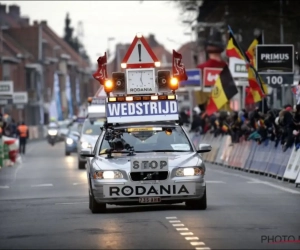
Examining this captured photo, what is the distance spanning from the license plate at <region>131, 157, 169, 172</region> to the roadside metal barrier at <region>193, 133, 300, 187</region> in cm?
862

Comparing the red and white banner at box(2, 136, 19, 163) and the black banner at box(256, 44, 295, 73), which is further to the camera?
the red and white banner at box(2, 136, 19, 163)

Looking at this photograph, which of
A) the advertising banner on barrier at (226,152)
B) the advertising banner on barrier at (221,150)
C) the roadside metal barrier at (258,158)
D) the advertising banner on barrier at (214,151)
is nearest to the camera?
the roadside metal barrier at (258,158)

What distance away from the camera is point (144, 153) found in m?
19.1

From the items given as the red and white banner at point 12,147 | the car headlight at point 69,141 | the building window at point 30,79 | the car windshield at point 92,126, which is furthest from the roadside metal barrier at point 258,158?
the building window at point 30,79

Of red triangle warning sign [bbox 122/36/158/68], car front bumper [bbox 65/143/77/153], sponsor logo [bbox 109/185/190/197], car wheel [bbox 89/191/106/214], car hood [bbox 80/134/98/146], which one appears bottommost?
car front bumper [bbox 65/143/77/153]

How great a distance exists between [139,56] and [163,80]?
602mm

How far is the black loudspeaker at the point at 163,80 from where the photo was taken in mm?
20719

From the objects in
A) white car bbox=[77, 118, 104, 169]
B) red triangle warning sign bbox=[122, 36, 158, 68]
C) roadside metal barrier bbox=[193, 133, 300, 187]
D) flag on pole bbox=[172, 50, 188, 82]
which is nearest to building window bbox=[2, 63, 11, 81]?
roadside metal barrier bbox=[193, 133, 300, 187]

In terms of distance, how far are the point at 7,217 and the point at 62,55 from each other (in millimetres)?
131433

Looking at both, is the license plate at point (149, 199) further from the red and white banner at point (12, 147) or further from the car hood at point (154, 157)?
the red and white banner at point (12, 147)

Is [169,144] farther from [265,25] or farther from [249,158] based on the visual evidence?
[265,25]

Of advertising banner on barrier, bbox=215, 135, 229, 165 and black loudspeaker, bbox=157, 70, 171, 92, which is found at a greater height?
black loudspeaker, bbox=157, 70, 171, 92

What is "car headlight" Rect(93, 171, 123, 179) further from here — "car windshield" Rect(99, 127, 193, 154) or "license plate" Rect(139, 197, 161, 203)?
"car windshield" Rect(99, 127, 193, 154)

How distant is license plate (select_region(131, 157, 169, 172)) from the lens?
60.1 feet
